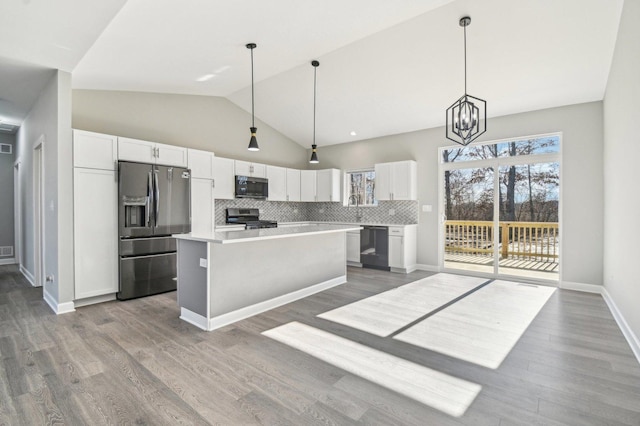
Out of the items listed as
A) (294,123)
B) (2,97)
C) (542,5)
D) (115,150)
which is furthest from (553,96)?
(2,97)

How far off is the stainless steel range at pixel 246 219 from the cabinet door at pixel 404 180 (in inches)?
96.4

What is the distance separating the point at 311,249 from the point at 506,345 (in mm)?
2489

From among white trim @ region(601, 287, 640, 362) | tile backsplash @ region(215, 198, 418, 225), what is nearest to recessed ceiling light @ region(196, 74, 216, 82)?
tile backsplash @ region(215, 198, 418, 225)

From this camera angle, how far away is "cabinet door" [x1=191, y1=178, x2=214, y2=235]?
489 centimetres

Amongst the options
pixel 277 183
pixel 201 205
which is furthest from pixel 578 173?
pixel 201 205

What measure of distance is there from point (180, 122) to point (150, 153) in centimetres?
126

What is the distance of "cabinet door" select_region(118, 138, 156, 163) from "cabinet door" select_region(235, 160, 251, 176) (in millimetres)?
1686

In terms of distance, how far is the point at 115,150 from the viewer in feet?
13.2

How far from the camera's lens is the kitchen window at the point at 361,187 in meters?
6.91

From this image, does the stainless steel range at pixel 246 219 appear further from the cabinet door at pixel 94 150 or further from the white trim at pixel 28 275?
the white trim at pixel 28 275

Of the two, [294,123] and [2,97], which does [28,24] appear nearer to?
[2,97]

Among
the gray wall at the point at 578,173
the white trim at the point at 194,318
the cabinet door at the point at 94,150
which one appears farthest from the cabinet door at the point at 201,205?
the gray wall at the point at 578,173

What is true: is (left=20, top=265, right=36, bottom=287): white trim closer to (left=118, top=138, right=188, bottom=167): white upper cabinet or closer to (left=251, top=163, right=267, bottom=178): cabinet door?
(left=118, top=138, right=188, bottom=167): white upper cabinet

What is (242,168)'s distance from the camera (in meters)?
6.02
